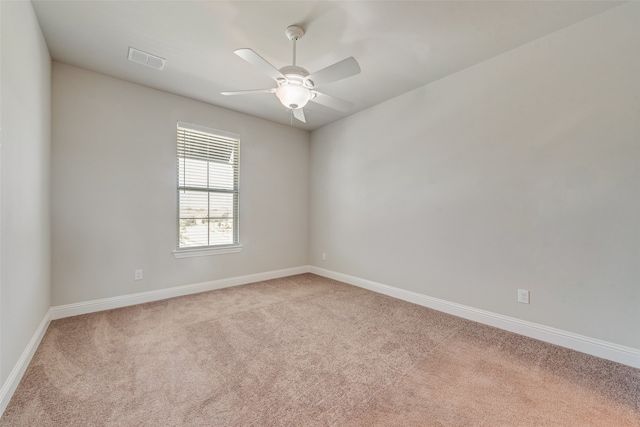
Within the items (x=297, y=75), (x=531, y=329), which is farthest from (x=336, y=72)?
(x=531, y=329)

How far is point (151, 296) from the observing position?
3.29 metres

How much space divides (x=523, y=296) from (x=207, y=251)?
3.72m

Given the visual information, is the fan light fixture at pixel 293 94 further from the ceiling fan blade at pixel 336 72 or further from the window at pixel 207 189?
the window at pixel 207 189

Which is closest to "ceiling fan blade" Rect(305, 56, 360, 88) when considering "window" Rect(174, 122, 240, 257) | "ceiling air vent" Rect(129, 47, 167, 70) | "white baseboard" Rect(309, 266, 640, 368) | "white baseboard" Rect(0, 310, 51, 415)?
"ceiling air vent" Rect(129, 47, 167, 70)

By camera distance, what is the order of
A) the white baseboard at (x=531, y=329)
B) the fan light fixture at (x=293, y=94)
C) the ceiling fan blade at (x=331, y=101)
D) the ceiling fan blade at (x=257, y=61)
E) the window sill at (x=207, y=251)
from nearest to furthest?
the ceiling fan blade at (x=257, y=61) → the white baseboard at (x=531, y=329) → the fan light fixture at (x=293, y=94) → the ceiling fan blade at (x=331, y=101) → the window sill at (x=207, y=251)

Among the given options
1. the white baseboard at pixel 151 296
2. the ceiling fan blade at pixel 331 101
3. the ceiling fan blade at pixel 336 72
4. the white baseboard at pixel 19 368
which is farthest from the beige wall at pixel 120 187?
the ceiling fan blade at pixel 336 72

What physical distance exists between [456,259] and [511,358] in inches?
41.8

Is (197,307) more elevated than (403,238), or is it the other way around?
(403,238)

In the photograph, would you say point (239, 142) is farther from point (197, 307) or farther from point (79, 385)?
point (79, 385)

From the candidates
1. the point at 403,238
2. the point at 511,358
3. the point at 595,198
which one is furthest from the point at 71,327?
the point at 595,198

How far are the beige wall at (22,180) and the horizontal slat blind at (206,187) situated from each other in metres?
1.31

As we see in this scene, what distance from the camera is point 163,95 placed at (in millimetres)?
3389

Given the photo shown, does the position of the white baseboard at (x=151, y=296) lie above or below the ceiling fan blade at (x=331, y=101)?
below

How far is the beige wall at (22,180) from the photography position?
154 centimetres
